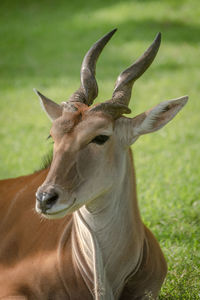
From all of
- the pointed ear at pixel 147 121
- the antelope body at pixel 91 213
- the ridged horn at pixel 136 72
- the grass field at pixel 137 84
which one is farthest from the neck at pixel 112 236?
the grass field at pixel 137 84

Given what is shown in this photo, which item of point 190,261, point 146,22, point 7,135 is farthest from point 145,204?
point 146,22

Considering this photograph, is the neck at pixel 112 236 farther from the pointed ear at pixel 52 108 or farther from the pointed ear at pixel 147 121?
the pointed ear at pixel 52 108

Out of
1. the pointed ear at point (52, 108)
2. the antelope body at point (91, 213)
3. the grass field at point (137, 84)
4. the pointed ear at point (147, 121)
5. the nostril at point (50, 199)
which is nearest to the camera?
the nostril at point (50, 199)

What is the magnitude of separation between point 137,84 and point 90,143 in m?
8.29

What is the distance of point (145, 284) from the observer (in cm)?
345

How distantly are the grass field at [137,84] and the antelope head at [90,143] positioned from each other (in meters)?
1.28

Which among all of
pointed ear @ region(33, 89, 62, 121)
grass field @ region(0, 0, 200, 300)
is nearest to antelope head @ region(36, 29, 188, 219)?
pointed ear @ region(33, 89, 62, 121)

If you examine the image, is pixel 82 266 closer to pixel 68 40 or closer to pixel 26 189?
pixel 26 189

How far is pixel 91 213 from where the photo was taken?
128 inches

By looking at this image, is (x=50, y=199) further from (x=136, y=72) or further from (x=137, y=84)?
(x=137, y=84)

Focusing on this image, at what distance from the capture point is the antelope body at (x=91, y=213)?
3021mm

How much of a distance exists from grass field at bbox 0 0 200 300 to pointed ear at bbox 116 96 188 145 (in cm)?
131

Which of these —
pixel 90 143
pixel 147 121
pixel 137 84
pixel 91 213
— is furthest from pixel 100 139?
pixel 137 84

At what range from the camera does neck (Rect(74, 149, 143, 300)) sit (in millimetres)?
3252
